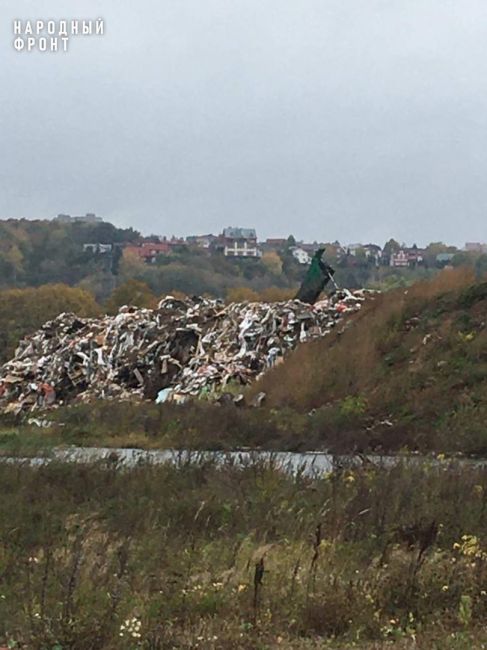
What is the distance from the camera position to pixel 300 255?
124 m

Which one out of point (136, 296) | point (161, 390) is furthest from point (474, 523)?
point (136, 296)

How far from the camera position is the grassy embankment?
717 inches

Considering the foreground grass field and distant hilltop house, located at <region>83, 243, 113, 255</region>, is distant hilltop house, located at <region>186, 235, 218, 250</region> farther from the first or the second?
the foreground grass field

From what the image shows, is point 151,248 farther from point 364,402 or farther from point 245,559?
point 245,559

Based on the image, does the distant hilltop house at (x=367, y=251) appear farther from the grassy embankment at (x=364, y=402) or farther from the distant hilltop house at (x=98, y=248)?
the grassy embankment at (x=364, y=402)

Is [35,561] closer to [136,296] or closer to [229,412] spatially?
[229,412]

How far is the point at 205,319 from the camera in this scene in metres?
32.3

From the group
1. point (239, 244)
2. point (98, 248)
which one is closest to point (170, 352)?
point (98, 248)

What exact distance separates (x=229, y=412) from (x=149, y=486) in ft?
31.1

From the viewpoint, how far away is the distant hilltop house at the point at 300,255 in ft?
386

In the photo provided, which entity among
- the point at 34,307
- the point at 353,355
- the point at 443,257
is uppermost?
the point at 443,257

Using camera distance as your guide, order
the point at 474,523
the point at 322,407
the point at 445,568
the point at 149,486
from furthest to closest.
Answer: the point at 322,407, the point at 149,486, the point at 474,523, the point at 445,568

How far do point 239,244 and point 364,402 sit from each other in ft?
389

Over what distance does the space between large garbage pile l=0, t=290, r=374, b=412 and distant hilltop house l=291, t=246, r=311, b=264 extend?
8126 centimetres
